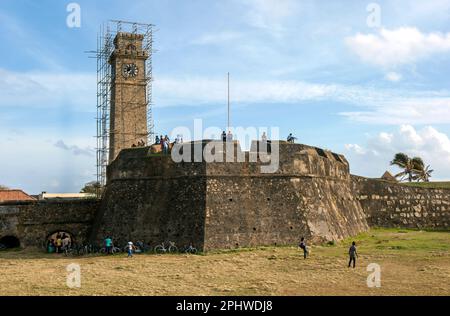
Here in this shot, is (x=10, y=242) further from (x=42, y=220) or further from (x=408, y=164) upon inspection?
(x=408, y=164)

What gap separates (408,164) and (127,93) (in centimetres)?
2832

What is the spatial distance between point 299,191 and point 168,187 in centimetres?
641

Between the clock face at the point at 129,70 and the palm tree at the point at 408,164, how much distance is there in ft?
89.3

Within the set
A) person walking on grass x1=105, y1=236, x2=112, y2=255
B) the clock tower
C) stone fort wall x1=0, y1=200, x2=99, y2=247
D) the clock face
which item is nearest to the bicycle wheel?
person walking on grass x1=105, y1=236, x2=112, y2=255

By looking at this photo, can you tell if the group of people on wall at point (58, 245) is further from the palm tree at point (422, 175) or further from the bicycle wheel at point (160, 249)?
the palm tree at point (422, 175)

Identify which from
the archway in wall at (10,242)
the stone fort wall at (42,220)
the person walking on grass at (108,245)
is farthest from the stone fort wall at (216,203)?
the archway in wall at (10,242)

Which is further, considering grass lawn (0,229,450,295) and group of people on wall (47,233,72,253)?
group of people on wall (47,233,72,253)

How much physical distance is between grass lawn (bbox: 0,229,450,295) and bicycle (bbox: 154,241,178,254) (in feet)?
2.54

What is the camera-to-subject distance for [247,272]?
16062 millimetres

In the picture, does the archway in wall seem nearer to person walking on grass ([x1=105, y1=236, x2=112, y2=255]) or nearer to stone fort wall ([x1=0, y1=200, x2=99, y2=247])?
stone fort wall ([x1=0, y1=200, x2=99, y2=247])

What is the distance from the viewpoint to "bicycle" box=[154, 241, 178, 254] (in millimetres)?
20562
